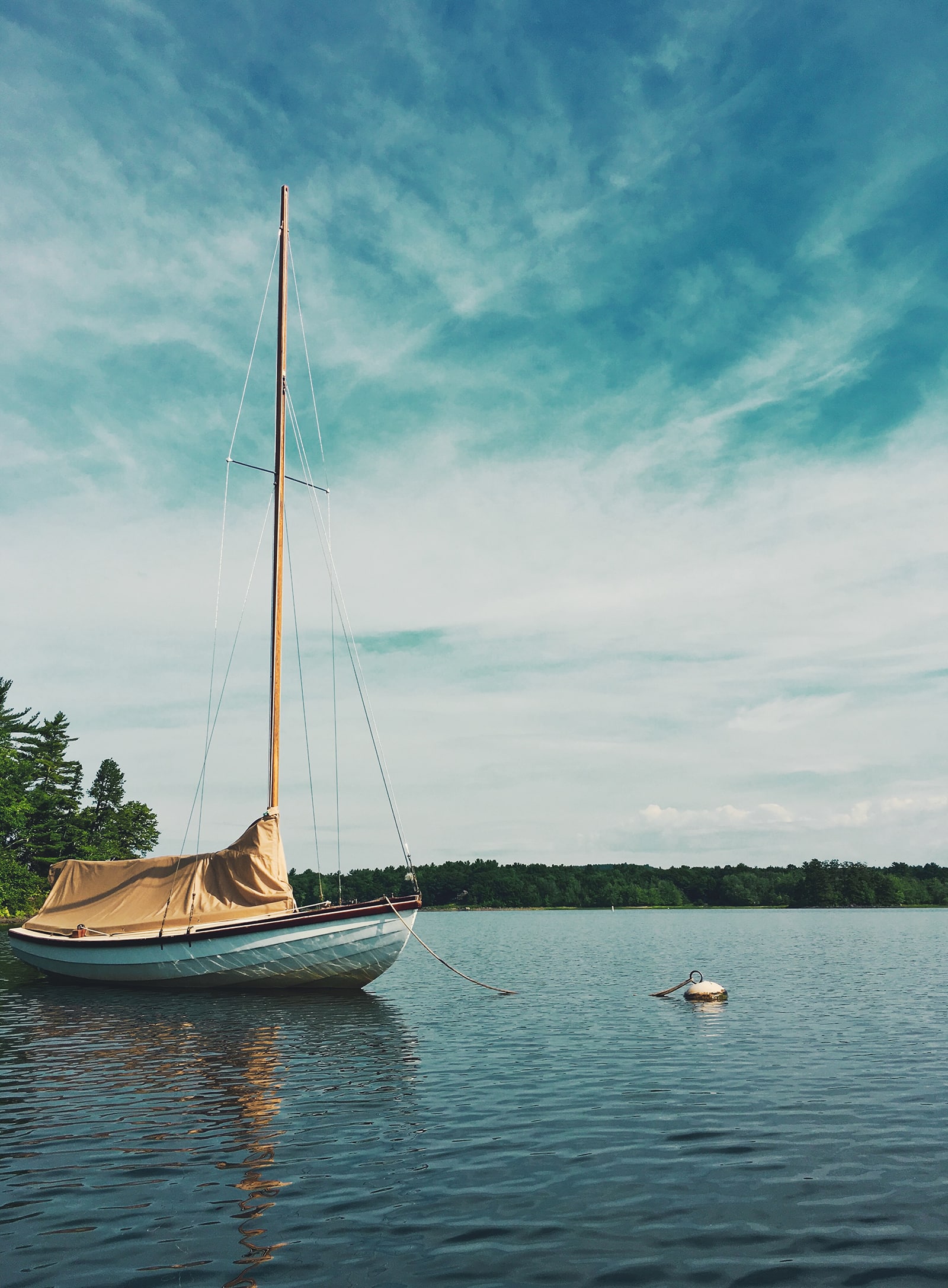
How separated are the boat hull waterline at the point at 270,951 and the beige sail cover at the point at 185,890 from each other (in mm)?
838

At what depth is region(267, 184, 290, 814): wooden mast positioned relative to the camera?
109 ft

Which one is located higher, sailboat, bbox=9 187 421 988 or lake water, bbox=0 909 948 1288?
sailboat, bbox=9 187 421 988

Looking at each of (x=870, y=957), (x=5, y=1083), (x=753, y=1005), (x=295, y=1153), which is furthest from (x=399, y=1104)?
(x=870, y=957)

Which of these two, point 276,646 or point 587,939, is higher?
→ point 276,646

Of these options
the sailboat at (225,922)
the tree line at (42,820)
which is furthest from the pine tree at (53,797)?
the sailboat at (225,922)

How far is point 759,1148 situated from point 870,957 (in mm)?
51014

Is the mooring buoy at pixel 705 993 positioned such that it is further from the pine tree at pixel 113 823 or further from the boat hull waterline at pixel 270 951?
the pine tree at pixel 113 823

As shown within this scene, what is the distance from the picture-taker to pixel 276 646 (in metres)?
34.2

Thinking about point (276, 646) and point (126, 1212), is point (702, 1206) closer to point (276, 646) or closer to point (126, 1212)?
point (126, 1212)

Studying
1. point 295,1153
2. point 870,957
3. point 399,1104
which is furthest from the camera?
point 870,957

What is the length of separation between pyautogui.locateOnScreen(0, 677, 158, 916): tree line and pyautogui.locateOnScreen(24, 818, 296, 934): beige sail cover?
5737 cm

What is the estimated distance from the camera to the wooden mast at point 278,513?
33.2 metres

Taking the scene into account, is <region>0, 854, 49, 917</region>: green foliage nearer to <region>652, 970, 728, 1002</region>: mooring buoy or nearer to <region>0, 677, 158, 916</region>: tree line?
<region>0, 677, 158, 916</region>: tree line

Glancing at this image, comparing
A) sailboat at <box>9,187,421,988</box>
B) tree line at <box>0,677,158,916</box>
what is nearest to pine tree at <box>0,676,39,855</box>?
tree line at <box>0,677,158,916</box>
